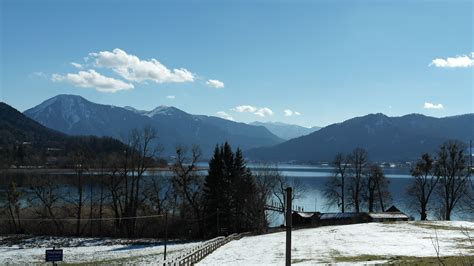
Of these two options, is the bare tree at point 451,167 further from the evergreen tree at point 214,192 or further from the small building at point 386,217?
the evergreen tree at point 214,192

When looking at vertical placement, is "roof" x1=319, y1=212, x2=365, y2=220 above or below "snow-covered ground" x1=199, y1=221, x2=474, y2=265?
below

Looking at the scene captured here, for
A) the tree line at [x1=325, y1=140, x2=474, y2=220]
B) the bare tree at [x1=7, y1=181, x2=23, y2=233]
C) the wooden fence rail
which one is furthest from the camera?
the bare tree at [x1=7, y1=181, x2=23, y2=233]

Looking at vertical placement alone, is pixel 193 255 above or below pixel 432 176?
below

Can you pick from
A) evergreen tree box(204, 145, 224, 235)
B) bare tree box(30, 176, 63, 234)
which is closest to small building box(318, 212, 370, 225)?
evergreen tree box(204, 145, 224, 235)

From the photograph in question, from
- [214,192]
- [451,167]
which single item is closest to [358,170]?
[451,167]

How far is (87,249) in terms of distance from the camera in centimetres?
5628

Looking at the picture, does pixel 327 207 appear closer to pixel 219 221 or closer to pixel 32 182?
pixel 219 221

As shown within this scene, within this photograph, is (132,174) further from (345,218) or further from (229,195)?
(345,218)

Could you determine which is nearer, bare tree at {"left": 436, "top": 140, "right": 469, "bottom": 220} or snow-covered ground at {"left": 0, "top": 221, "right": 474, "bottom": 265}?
snow-covered ground at {"left": 0, "top": 221, "right": 474, "bottom": 265}

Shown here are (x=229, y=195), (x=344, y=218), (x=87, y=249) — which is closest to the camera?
(x=87, y=249)

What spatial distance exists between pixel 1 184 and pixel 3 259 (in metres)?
50.3

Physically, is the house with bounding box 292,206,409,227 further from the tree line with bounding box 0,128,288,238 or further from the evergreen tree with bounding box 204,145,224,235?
the evergreen tree with bounding box 204,145,224,235

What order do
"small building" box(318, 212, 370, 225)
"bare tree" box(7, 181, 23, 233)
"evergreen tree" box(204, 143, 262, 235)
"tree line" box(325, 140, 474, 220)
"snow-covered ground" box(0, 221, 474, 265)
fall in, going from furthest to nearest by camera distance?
"small building" box(318, 212, 370, 225) → "bare tree" box(7, 181, 23, 233) → "evergreen tree" box(204, 143, 262, 235) → "tree line" box(325, 140, 474, 220) → "snow-covered ground" box(0, 221, 474, 265)

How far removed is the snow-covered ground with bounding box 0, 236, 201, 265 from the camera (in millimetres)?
45656
